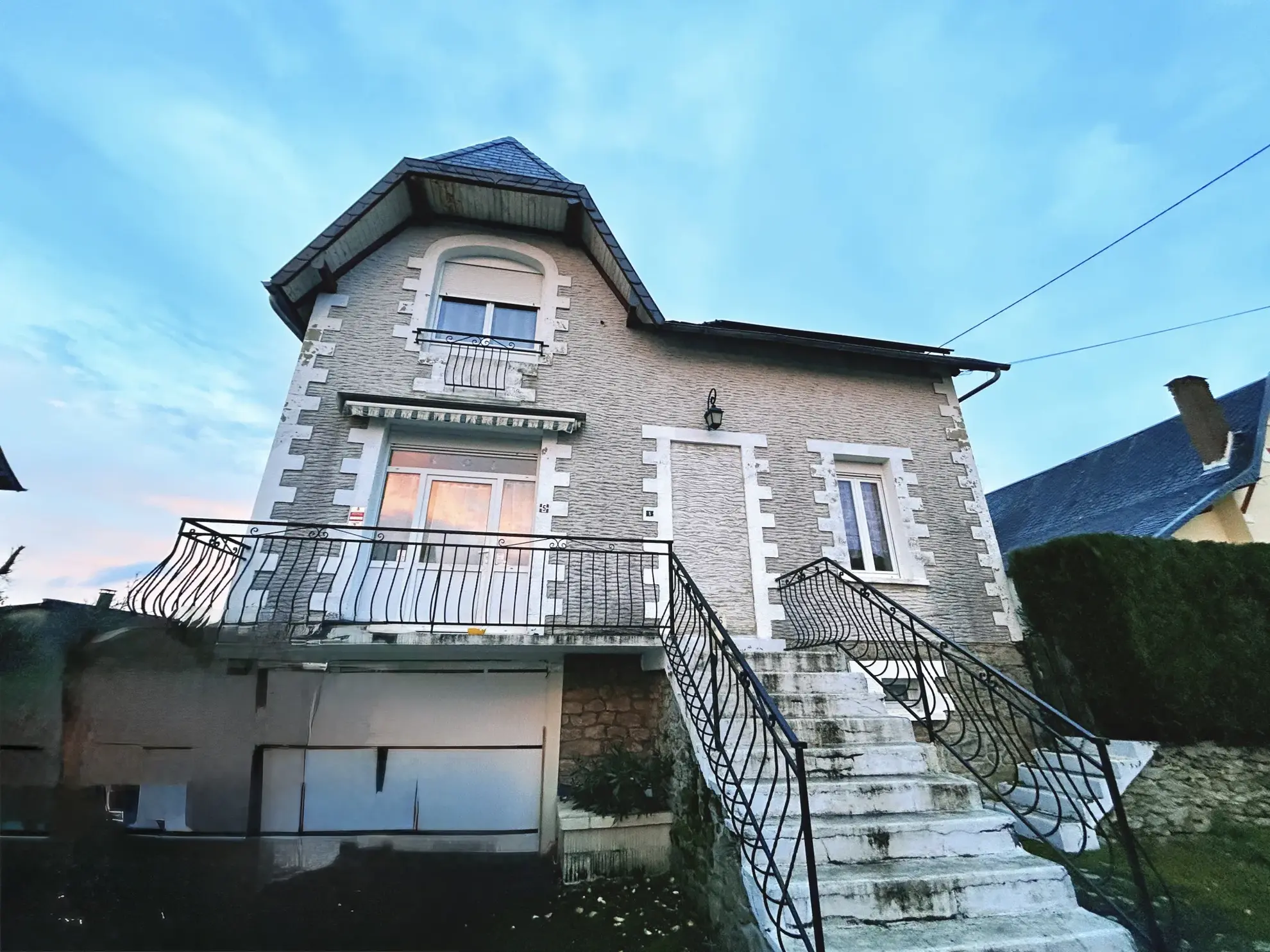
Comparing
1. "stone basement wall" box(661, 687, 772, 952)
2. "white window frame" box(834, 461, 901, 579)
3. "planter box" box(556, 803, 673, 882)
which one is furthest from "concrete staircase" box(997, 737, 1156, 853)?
"planter box" box(556, 803, 673, 882)

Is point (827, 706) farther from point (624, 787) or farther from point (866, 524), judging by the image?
point (866, 524)

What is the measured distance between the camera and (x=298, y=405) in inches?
207

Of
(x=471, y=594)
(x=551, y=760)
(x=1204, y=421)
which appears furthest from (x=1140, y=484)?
(x=471, y=594)

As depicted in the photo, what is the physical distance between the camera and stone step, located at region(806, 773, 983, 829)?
10.3 feet

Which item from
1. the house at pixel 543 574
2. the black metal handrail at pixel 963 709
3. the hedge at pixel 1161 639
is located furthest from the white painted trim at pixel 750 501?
the hedge at pixel 1161 639

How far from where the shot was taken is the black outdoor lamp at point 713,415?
5.94 m

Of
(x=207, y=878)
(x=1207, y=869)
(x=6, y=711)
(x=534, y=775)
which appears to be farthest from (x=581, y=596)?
(x=1207, y=869)

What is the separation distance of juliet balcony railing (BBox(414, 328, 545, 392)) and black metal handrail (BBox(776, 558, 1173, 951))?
3918 mm

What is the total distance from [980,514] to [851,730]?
3.99 m

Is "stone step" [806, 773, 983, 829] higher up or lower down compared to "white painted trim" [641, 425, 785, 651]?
lower down

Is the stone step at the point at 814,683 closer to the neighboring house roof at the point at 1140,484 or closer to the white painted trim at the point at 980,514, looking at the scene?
the white painted trim at the point at 980,514

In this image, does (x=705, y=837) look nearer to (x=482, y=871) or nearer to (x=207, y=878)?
(x=482, y=871)

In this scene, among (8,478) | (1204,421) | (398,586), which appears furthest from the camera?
(1204,421)

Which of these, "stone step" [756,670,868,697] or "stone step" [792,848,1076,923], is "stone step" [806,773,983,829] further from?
"stone step" [756,670,868,697]
